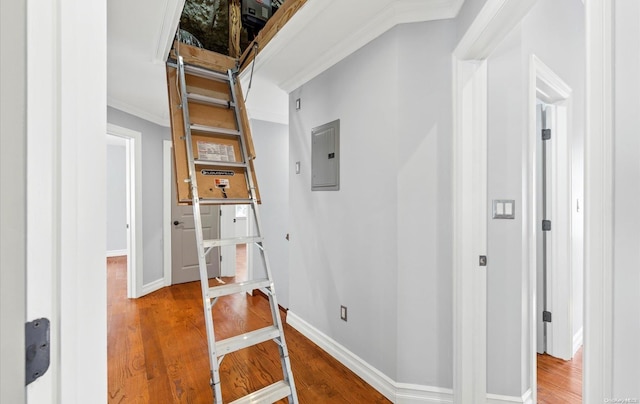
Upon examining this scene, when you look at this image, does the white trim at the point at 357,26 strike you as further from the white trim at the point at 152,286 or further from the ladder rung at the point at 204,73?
the white trim at the point at 152,286

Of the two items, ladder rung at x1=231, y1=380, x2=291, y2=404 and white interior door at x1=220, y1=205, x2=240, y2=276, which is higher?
white interior door at x1=220, y1=205, x2=240, y2=276

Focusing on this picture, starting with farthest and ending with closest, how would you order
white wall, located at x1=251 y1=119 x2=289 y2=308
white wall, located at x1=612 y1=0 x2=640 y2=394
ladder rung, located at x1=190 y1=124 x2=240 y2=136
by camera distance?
1. white wall, located at x1=251 y1=119 x2=289 y2=308
2. ladder rung, located at x1=190 y1=124 x2=240 y2=136
3. white wall, located at x1=612 y1=0 x2=640 y2=394

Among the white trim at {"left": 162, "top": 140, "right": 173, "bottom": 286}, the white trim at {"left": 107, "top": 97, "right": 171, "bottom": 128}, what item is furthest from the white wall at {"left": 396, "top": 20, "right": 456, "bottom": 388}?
the white trim at {"left": 162, "top": 140, "right": 173, "bottom": 286}

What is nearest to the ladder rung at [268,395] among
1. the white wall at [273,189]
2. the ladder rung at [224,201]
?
the ladder rung at [224,201]

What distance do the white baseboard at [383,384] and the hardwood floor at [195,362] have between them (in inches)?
1.8

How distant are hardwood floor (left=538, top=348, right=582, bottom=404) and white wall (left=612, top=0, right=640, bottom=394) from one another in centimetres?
180

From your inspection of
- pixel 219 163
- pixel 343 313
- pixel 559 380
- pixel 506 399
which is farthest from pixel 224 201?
pixel 559 380

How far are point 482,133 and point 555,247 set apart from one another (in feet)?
4.53

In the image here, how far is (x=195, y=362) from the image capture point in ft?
7.72

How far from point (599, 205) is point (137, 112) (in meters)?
4.43

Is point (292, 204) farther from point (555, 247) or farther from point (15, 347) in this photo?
point (15, 347)

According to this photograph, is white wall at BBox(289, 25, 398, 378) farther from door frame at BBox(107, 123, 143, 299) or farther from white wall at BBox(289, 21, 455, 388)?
door frame at BBox(107, 123, 143, 299)

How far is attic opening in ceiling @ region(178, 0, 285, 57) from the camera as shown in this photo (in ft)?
8.75

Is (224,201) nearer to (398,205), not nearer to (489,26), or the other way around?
(398,205)
